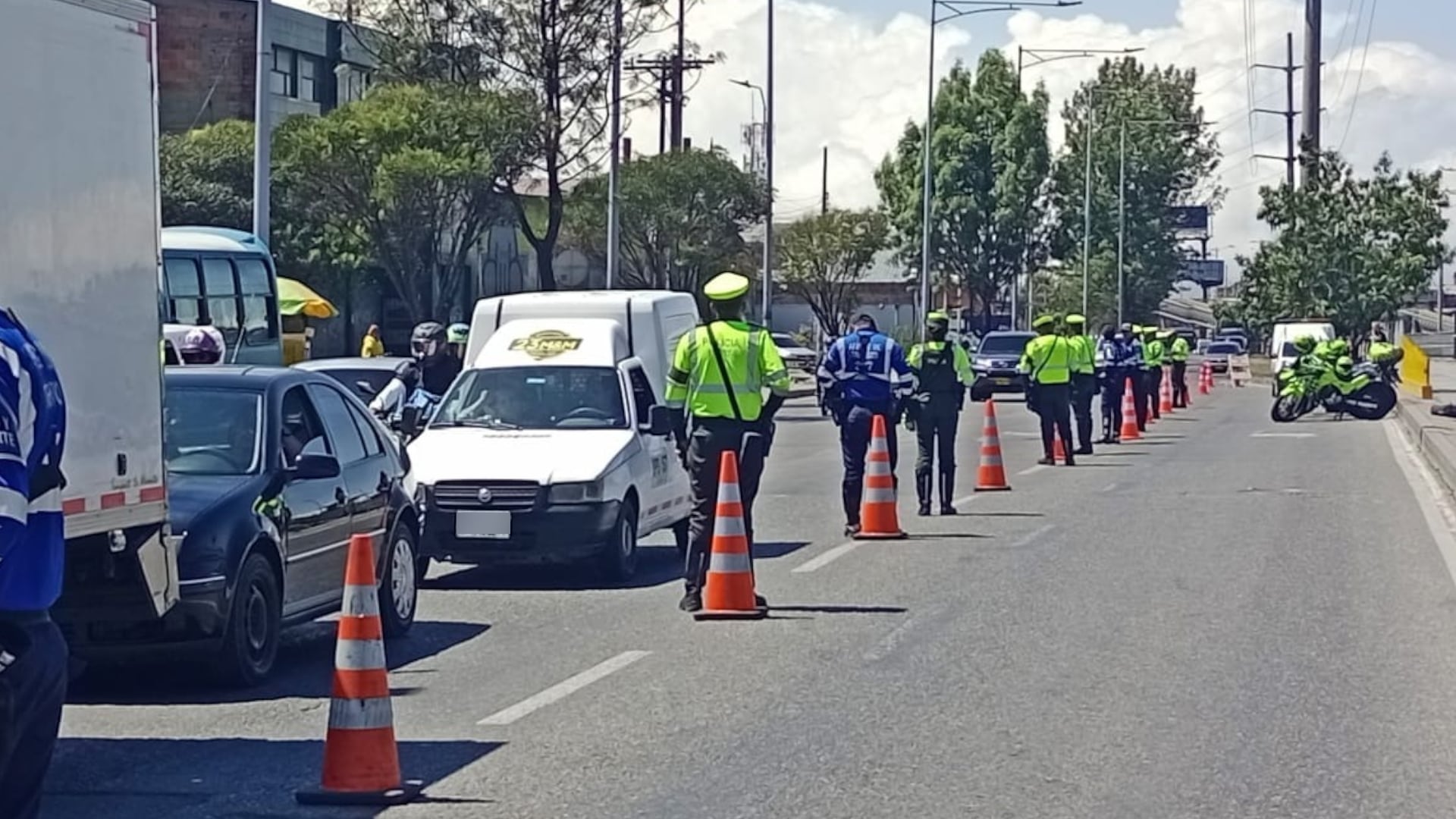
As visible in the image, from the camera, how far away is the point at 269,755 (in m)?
8.55

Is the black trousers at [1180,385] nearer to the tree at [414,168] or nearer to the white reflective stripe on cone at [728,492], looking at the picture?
the tree at [414,168]

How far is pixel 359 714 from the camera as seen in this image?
24.8 feet

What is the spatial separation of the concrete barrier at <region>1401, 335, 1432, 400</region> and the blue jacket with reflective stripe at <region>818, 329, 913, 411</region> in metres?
30.3

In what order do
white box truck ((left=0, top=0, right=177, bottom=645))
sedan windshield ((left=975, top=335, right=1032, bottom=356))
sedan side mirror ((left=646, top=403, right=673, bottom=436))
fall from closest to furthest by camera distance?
white box truck ((left=0, top=0, right=177, bottom=645)) < sedan side mirror ((left=646, top=403, right=673, bottom=436)) < sedan windshield ((left=975, top=335, right=1032, bottom=356))

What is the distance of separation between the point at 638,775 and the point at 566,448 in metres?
6.62

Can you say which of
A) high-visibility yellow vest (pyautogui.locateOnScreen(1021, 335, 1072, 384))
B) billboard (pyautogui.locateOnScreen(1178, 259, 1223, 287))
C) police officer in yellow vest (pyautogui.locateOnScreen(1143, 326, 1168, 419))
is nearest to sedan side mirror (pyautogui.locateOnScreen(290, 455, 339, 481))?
high-visibility yellow vest (pyautogui.locateOnScreen(1021, 335, 1072, 384))

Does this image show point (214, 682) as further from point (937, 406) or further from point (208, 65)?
point (208, 65)

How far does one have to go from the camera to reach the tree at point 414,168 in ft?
134

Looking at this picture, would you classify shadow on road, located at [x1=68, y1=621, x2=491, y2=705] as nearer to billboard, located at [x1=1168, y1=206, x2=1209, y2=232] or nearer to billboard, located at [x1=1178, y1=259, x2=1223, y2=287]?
billboard, located at [x1=1168, y1=206, x2=1209, y2=232]

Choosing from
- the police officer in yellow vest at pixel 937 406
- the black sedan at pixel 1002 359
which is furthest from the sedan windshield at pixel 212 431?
the black sedan at pixel 1002 359

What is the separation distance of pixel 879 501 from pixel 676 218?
142ft

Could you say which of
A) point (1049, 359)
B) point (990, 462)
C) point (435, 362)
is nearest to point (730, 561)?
point (435, 362)

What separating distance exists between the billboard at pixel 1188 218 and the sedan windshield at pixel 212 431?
84879mm

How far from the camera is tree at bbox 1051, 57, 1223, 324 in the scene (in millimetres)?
89438
